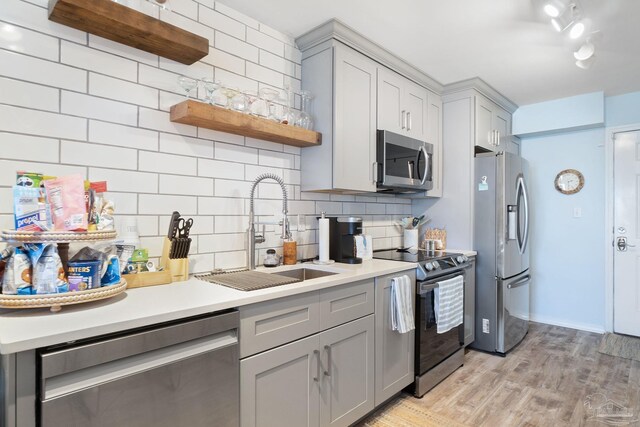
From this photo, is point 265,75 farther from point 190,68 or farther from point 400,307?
point 400,307

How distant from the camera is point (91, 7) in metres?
1.41

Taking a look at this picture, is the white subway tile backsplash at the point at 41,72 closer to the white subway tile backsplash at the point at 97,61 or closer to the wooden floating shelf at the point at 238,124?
the white subway tile backsplash at the point at 97,61

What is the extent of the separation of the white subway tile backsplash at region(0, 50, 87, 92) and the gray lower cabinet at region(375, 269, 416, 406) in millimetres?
1757

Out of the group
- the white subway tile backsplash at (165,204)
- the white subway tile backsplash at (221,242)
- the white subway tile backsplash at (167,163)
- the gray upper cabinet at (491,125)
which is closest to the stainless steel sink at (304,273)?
the white subway tile backsplash at (221,242)

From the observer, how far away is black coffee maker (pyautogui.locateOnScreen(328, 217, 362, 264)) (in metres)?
2.41

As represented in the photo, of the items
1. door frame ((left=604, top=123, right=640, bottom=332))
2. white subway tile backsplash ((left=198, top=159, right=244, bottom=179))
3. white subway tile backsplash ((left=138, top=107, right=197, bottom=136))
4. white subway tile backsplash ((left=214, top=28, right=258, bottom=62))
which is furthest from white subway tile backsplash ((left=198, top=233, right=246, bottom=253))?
door frame ((left=604, top=123, right=640, bottom=332))

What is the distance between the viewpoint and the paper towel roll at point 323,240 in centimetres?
236

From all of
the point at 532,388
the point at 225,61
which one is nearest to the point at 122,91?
the point at 225,61

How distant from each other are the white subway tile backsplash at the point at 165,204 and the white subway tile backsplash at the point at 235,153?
0.30m

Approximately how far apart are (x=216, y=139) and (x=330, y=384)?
1426mm

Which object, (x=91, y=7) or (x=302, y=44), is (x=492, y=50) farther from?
(x=91, y=7)

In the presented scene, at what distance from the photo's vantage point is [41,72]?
56.8 inches

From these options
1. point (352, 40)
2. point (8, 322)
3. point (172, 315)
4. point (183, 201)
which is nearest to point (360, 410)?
point (172, 315)

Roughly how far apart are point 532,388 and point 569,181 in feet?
7.95
